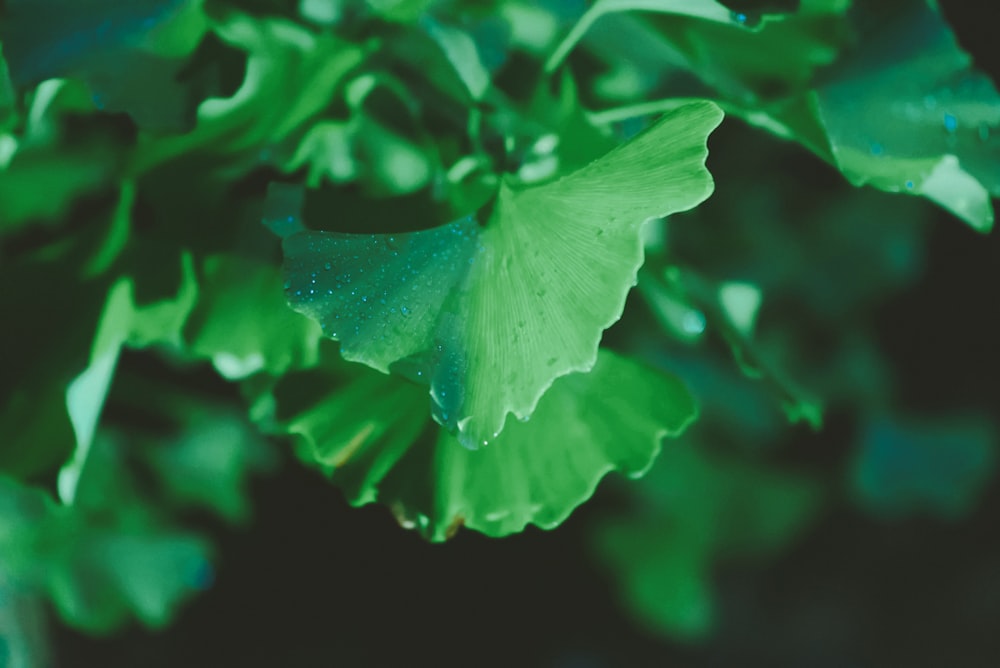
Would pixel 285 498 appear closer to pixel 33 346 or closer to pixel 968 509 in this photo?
pixel 33 346

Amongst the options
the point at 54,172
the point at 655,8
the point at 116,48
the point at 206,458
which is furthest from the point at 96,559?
the point at 655,8

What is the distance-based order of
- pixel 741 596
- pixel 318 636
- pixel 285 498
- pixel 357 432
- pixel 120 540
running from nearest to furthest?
pixel 357 432
pixel 120 540
pixel 285 498
pixel 318 636
pixel 741 596

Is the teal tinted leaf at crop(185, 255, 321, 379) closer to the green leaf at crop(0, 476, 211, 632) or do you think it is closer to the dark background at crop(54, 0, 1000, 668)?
the green leaf at crop(0, 476, 211, 632)

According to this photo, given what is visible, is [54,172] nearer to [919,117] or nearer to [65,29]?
[65,29]

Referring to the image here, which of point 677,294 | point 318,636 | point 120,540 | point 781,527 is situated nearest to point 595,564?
point 781,527

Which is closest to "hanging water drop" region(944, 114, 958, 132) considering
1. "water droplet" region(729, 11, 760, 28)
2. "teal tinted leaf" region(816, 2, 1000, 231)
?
"teal tinted leaf" region(816, 2, 1000, 231)
